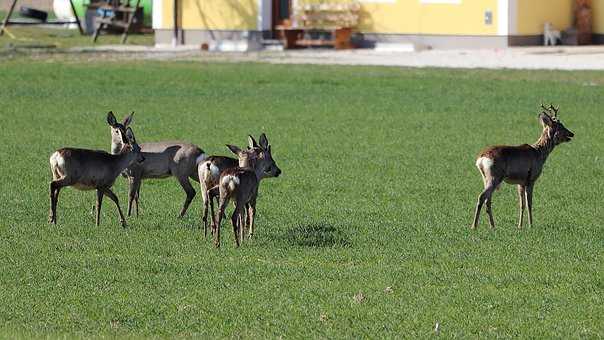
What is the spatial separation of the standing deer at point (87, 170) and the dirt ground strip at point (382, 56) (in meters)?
20.3

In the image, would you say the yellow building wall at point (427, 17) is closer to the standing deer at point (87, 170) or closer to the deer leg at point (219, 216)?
the standing deer at point (87, 170)

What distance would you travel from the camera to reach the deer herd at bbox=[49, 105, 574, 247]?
1333 cm

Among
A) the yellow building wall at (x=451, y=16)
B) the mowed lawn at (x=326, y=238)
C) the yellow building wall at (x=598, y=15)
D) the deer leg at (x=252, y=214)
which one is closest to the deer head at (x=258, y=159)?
the deer leg at (x=252, y=214)

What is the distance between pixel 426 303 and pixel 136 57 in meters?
28.3

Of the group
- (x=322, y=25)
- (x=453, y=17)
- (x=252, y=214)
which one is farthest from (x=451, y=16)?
(x=252, y=214)

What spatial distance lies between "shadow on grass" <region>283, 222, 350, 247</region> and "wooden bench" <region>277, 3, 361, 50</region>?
26903 millimetres

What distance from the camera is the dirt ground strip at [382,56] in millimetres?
34938

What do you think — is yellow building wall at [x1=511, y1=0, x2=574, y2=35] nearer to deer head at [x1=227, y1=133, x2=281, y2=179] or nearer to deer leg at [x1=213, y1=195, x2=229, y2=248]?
deer head at [x1=227, y1=133, x2=281, y2=179]

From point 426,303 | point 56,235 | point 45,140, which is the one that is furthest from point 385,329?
point 45,140

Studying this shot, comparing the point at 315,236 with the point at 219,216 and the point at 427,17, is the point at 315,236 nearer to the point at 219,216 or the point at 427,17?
the point at 219,216

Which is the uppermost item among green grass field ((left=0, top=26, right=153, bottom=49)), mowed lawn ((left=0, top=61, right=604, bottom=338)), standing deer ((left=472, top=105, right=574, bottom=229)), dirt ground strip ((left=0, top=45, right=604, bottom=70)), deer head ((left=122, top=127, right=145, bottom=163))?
green grass field ((left=0, top=26, right=153, bottom=49))

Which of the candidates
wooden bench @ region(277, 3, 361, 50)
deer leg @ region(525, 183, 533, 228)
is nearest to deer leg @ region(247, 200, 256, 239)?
deer leg @ region(525, 183, 533, 228)

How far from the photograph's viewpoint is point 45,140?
70.6ft

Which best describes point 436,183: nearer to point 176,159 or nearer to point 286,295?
point 176,159
